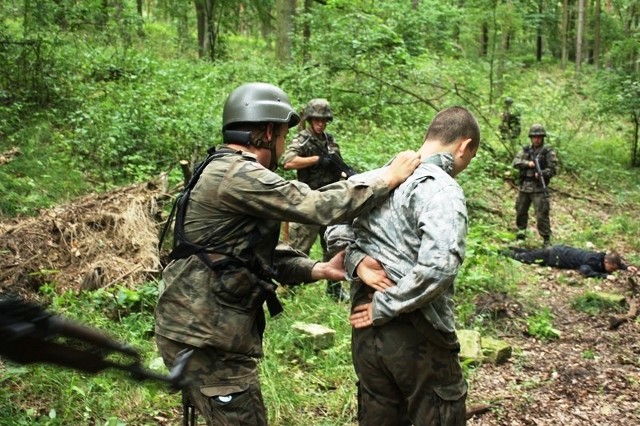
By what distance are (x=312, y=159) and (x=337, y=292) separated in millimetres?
1576

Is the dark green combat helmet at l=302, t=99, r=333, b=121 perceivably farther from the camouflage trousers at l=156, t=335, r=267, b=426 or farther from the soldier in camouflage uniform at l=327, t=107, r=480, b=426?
the camouflage trousers at l=156, t=335, r=267, b=426

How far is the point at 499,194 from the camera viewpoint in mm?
13023

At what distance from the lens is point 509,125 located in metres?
14.4

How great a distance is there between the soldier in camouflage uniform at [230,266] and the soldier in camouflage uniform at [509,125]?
40.5 ft

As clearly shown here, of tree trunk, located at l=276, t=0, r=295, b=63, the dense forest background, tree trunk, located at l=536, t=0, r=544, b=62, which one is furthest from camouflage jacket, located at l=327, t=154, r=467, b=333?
tree trunk, located at l=536, t=0, r=544, b=62

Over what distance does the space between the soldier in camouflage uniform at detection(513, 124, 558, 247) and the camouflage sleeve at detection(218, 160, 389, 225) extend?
Answer: 29.4ft

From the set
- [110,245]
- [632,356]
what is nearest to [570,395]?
[632,356]

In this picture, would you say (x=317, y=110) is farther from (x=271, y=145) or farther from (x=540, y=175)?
(x=540, y=175)

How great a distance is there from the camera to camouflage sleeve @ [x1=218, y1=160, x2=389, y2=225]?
2.54 metres

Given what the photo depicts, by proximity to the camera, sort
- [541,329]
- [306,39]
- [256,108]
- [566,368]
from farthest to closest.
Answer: [306,39] → [541,329] → [566,368] → [256,108]

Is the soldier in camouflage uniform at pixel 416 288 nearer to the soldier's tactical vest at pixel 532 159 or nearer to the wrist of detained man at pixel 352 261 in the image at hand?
the wrist of detained man at pixel 352 261

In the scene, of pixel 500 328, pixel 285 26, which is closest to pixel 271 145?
pixel 500 328

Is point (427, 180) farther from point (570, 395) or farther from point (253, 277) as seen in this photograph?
point (570, 395)

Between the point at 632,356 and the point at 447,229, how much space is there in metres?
4.29
